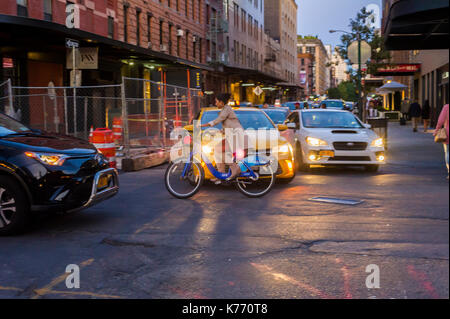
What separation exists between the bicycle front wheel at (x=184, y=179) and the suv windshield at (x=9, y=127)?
2.44m

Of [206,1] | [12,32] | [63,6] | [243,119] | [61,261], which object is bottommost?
[61,261]

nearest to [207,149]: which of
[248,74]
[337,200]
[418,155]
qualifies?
[337,200]

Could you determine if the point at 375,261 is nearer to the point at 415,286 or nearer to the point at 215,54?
the point at 415,286

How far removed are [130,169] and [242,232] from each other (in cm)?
764

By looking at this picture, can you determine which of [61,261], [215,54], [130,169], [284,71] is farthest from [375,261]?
[284,71]

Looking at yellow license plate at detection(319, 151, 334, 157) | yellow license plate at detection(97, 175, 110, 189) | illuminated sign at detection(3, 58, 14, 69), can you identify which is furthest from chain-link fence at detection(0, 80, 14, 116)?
yellow license plate at detection(319, 151, 334, 157)

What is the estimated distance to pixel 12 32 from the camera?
2028 cm

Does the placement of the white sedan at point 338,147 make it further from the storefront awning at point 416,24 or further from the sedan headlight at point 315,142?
the storefront awning at point 416,24

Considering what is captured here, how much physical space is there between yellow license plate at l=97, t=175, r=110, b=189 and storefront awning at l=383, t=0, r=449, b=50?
25.1 ft

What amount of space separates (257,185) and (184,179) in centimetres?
131

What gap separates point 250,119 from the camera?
12109mm

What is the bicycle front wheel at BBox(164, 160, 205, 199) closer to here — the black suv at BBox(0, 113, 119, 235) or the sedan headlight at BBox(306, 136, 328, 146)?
the black suv at BBox(0, 113, 119, 235)

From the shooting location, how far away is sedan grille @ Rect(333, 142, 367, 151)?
42.4ft

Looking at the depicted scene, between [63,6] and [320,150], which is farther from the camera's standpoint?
[63,6]
